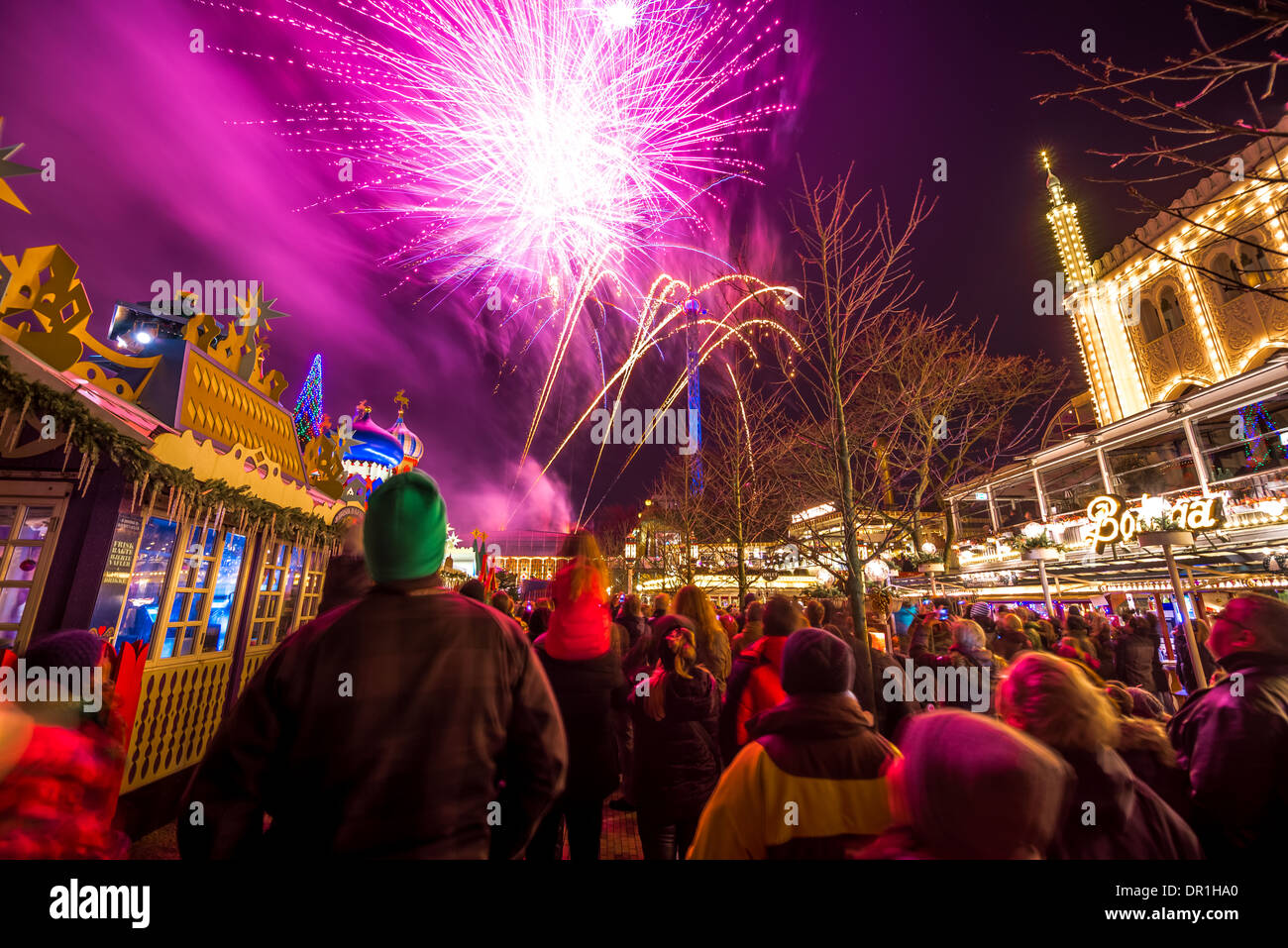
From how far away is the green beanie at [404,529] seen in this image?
168 cm

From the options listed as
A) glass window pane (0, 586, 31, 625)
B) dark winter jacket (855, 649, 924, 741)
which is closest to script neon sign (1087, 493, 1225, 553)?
dark winter jacket (855, 649, 924, 741)

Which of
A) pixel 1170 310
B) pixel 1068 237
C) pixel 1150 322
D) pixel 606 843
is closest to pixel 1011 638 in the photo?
pixel 606 843

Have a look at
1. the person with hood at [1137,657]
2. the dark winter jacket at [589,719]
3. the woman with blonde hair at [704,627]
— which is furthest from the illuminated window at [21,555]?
the person with hood at [1137,657]

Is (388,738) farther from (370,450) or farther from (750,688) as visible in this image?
(370,450)

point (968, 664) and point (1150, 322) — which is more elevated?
point (1150, 322)

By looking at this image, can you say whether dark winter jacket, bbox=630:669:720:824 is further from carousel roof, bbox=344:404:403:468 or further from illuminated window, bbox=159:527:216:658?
carousel roof, bbox=344:404:403:468

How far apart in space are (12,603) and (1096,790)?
9.14m

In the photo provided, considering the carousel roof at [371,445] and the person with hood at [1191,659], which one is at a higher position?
the carousel roof at [371,445]

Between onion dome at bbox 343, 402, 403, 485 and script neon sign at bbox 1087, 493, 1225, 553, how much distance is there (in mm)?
21590

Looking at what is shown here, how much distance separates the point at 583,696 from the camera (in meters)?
3.54

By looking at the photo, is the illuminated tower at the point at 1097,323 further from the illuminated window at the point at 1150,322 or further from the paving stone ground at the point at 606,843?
the paving stone ground at the point at 606,843

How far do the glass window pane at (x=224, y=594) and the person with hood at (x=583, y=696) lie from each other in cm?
639
